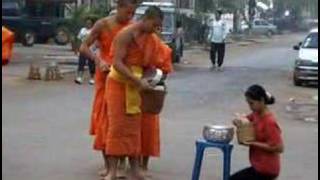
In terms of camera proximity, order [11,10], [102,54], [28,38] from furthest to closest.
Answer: [11,10]
[28,38]
[102,54]

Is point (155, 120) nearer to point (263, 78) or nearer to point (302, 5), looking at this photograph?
point (263, 78)

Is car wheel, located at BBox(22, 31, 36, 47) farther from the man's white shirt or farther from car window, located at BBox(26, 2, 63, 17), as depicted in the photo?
the man's white shirt

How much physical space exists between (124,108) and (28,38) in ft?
109

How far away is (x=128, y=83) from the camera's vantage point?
8.36 metres

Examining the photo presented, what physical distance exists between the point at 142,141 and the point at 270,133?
2.43 m

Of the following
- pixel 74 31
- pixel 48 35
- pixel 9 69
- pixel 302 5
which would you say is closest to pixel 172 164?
pixel 9 69

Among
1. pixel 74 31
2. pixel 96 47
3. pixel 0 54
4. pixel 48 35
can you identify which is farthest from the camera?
pixel 48 35

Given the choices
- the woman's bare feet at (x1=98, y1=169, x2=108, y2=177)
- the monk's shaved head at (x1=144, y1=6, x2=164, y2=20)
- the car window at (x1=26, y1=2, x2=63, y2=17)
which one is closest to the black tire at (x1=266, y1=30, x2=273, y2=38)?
the car window at (x1=26, y1=2, x2=63, y2=17)

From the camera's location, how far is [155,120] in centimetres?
892

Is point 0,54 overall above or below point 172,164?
above

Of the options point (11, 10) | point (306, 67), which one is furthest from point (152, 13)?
point (11, 10)

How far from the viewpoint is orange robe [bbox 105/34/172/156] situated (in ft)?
27.7

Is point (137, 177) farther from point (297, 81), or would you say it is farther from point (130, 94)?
point (297, 81)

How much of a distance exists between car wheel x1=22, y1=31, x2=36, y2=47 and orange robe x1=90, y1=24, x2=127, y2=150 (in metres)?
32.3
